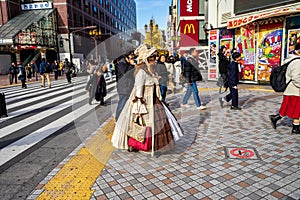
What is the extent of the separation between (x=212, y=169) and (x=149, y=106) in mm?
1331

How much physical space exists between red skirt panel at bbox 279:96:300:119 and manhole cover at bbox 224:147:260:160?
4.24 feet

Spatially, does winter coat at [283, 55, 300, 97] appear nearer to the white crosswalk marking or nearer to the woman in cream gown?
the woman in cream gown

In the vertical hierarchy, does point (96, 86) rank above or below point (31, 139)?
above

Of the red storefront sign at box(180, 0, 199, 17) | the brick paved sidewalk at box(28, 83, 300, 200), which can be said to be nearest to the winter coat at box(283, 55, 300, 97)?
the brick paved sidewalk at box(28, 83, 300, 200)

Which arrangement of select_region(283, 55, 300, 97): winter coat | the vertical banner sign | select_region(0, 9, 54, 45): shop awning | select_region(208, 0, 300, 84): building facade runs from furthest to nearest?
select_region(0, 9, 54, 45): shop awning → the vertical banner sign → select_region(208, 0, 300, 84): building facade → select_region(283, 55, 300, 97): winter coat

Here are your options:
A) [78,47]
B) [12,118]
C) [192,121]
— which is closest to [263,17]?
[192,121]

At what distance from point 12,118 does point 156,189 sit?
576 cm

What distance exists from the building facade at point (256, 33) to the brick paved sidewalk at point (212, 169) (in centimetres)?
637

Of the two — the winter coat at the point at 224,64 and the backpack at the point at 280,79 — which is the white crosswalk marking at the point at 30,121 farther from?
the winter coat at the point at 224,64

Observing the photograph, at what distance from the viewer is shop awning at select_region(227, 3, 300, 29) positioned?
31.0 ft

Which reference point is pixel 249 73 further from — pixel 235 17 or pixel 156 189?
pixel 156 189

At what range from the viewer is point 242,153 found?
3.96 meters

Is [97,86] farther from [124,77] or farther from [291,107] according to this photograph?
[291,107]

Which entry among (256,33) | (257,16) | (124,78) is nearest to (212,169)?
(124,78)
